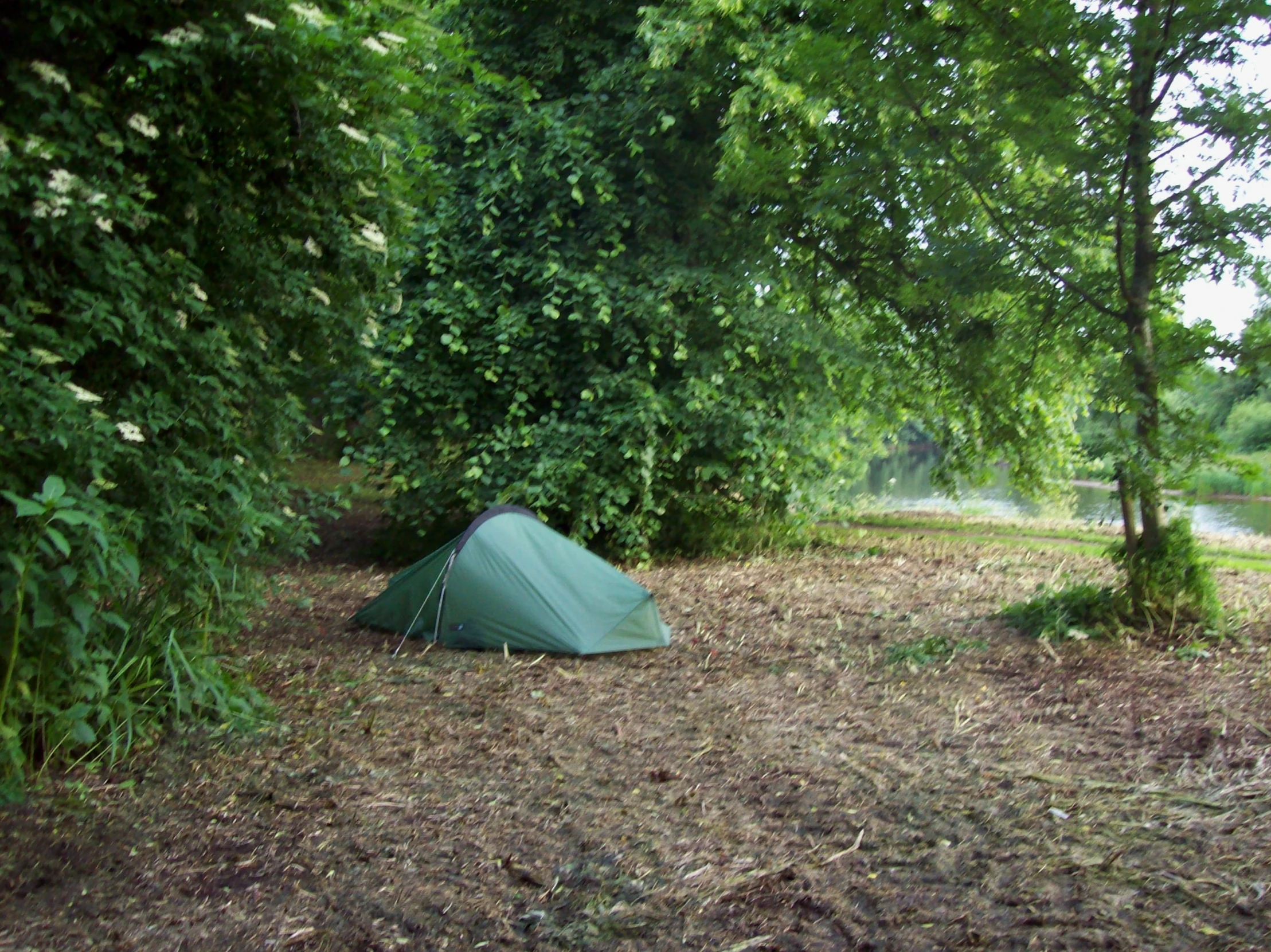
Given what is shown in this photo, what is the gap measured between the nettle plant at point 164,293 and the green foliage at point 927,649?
3521 millimetres

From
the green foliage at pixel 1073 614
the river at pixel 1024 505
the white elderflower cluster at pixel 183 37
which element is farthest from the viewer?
the river at pixel 1024 505

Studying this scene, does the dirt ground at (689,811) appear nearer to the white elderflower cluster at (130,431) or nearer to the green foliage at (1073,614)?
the green foliage at (1073,614)

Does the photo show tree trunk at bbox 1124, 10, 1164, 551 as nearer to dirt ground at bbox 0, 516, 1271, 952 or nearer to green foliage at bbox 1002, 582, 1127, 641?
green foliage at bbox 1002, 582, 1127, 641

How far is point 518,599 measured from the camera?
662 centimetres

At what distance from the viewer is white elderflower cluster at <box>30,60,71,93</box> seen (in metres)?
3.56

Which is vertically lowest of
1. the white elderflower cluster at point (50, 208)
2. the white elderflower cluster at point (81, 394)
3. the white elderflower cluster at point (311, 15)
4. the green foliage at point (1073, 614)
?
the green foliage at point (1073, 614)

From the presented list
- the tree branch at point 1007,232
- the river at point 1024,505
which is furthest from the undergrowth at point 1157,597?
the tree branch at point 1007,232

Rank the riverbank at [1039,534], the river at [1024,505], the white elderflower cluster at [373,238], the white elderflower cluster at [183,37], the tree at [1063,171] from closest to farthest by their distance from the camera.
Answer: the white elderflower cluster at [183,37] < the white elderflower cluster at [373,238] < the tree at [1063,171] < the riverbank at [1039,534] < the river at [1024,505]

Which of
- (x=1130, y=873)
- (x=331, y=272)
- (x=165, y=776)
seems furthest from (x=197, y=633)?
(x=1130, y=873)

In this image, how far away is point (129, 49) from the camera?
405cm

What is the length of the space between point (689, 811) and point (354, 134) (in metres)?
3.02

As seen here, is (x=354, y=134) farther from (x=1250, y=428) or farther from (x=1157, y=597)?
(x=1250, y=428)

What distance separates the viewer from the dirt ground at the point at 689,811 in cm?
312

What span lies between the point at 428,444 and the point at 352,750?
4.91m
